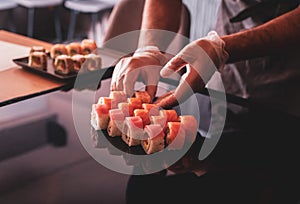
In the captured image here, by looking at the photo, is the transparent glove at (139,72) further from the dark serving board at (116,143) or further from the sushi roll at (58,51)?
the sushi roll at (58,51)

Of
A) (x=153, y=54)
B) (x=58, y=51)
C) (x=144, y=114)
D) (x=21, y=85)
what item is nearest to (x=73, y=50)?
(x=58, y=51)

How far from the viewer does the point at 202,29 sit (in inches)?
130

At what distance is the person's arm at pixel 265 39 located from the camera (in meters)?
1.17

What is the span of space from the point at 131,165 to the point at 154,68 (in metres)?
0.34

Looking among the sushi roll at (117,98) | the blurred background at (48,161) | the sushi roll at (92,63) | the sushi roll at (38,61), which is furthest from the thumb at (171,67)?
the sushi roll at (38,61)

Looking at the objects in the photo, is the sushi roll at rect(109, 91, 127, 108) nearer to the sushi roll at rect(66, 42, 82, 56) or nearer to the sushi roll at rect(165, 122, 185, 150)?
the sushi roll at rect(165, 122, 185, 150)

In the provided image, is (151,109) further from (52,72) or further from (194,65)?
(52,72)

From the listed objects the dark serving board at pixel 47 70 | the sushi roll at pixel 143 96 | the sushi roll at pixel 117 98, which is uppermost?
the sushi roll at pixel 117 98

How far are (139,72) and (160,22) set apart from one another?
13.1 inches

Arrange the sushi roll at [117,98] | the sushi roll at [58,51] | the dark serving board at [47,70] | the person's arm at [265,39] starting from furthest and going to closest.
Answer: the sushi roll at [58,51], the dark serving board at [47,70], the person's arm at [265,39], the sushi roll at [117,98]

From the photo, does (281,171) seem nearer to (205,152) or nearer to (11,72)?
(205,152)

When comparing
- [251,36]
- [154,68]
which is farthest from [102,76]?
[251,36]

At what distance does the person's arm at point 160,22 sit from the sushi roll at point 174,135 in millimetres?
460

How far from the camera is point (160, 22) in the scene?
1453mm
